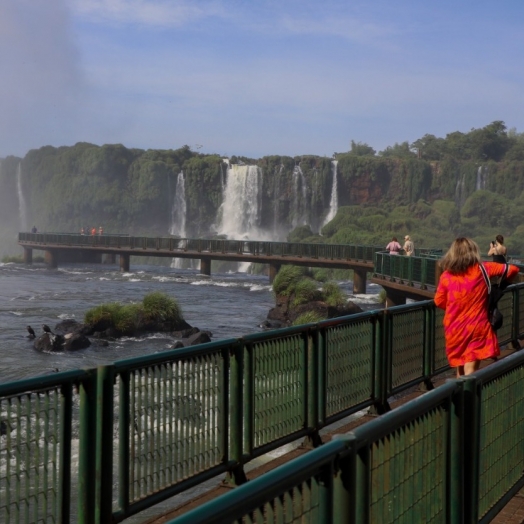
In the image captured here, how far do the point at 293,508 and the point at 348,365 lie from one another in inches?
242

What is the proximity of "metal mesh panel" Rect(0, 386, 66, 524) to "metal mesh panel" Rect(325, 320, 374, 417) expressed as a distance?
3932 millimetres

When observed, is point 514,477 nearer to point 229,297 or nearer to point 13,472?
point 13,472

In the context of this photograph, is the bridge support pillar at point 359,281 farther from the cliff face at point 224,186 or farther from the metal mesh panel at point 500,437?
the cliff face at point 224,186

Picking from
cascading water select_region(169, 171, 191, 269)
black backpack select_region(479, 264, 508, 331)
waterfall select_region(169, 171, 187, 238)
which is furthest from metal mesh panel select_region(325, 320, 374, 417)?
waterfall select_region(169, 171, 187, 238)

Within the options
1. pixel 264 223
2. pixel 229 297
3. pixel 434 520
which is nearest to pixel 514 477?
pixel 434 520

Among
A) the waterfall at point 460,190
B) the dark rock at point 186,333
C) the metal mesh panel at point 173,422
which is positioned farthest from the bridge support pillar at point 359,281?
the waterfall at point 460,190

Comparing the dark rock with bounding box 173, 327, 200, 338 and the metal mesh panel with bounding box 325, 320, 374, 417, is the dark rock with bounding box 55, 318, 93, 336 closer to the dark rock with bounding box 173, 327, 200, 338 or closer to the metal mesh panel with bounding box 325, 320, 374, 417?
the dark rock with bounding box 173, 327, 200, 338

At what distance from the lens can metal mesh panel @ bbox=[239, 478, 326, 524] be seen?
313cm

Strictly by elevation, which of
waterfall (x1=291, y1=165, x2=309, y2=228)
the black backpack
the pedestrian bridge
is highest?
waterfall (x1=291, y1=165, x2=309, y2=228)

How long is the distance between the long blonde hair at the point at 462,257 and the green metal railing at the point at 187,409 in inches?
51.5

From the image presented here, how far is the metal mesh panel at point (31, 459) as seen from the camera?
194 inches

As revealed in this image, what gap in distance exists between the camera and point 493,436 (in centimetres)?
600

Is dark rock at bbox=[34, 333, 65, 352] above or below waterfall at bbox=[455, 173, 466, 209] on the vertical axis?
below

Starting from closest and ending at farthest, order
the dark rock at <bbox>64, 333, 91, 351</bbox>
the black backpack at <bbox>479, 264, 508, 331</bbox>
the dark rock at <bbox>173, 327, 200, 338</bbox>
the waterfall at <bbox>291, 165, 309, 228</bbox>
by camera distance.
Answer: the black backpack at <bbox>479, 264, 508, 331</bbox> → the dark rock at <bbox>64, 333, 91, 351</bbox> → the dark rock at <bbox>173, 327, 200, 338</bbox> → the waterfall at <bbox>291, 165, 309, 228</bbox>
